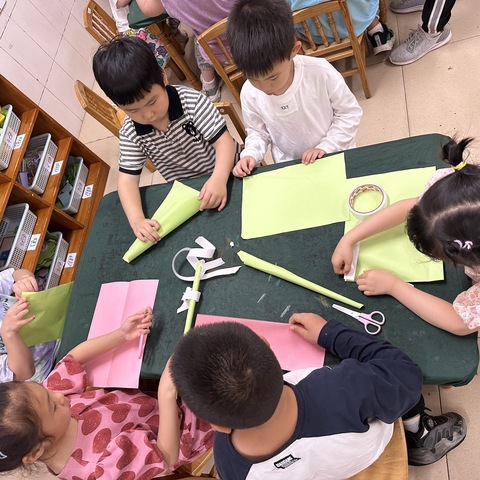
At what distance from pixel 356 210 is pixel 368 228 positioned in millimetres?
91

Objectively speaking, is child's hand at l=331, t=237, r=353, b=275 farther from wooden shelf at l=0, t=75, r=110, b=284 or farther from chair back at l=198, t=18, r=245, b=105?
wooden shelf at l=0, t=75, r=110, b=284

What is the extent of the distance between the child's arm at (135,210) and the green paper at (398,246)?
552 mm

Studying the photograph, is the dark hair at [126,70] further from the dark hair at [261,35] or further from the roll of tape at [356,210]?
the roll of tape at [356,210]

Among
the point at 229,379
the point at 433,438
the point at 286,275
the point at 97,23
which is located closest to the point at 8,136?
the point at 97,23

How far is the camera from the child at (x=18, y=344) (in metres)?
1.36

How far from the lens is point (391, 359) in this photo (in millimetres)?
870

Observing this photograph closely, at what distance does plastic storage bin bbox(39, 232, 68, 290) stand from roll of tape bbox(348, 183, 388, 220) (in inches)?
66.7

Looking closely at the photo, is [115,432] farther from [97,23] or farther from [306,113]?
[97,23]

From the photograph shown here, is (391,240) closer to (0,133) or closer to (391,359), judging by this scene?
(391,359)

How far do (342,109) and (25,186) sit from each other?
1660 mm

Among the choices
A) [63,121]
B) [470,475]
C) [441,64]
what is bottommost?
[470,475]

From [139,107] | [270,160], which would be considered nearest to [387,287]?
[139,107]

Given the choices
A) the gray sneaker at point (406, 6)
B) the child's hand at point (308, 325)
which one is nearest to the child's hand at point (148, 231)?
the child's hand at point (308, 325)

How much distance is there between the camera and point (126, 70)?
4.05ft
